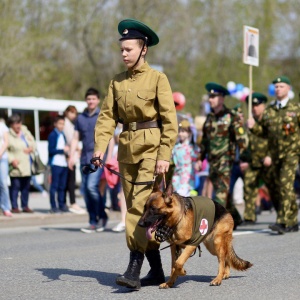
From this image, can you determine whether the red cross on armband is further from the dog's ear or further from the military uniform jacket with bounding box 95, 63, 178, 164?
the military uniform jacket with bounding box 95, 63, 178, 164

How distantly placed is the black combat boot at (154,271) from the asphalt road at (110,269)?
0.48ft

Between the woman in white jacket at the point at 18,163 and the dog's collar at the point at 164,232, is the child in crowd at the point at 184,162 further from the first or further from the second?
the dog's collar at the point at 164,232

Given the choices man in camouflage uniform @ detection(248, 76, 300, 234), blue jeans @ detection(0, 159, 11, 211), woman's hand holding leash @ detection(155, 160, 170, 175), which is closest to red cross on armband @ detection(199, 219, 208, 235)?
woman's hand holding leash @ detection(155, 160, 170, 175)

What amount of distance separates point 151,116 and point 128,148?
0.33 m

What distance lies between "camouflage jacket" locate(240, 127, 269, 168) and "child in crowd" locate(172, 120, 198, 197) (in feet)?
2.47

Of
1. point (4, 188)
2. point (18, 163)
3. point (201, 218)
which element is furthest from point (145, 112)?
point (18, 163)

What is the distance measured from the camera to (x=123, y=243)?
11.6 metres

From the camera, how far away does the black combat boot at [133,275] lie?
24.7ft

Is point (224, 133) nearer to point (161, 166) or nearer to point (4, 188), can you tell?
point (4, 188)

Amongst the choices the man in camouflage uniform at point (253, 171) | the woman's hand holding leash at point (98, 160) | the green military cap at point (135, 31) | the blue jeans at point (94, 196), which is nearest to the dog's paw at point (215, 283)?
the woman's hand holding leash at point (98, 160)

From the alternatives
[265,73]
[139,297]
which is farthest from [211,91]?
[265,73]

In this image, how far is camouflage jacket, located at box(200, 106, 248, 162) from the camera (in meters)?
12.5

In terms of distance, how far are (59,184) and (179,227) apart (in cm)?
930

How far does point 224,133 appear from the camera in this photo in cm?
1248
